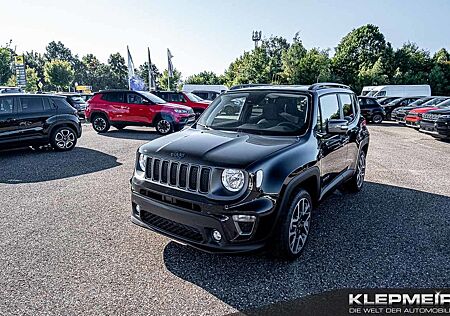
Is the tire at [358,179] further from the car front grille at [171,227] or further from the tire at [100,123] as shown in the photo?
the tire at [100,123]

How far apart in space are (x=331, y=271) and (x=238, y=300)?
1043 mm

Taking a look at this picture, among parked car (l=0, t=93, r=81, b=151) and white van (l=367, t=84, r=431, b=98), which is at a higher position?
white van (l=367, t=84, r=431, b=98)

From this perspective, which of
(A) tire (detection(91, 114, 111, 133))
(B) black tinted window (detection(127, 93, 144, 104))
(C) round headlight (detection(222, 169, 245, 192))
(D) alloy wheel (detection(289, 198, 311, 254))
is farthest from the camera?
(A) tire (detection(91, 114, 111, 133))

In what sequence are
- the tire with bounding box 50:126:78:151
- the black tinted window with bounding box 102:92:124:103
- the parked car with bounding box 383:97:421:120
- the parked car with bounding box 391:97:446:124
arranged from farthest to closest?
1. the parked car with bounding box 383:97:421:120
2. the parked car with bounding box 391:97:446:124
3. the black tinted window with bounding box 102:92:124:103
4. the tire with bounding box 50:126:78:151

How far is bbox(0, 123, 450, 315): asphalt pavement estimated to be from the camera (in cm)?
280

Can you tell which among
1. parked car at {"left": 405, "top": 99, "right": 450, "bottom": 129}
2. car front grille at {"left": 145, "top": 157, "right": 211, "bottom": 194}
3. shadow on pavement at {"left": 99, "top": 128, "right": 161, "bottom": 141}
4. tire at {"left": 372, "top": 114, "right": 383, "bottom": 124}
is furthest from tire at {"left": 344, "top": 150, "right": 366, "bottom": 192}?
tire at {"left": 372, "top": 114, "right": 383, "bottom": 124}

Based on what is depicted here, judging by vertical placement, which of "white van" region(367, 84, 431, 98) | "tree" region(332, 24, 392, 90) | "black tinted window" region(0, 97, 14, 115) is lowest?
"black tinted window" region(0, 97, 14, 115)

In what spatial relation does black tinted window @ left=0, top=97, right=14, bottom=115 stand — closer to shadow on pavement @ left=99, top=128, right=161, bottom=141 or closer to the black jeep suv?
Answer: shadow on pavement @ left=99, top=128, right=161, bottom=141

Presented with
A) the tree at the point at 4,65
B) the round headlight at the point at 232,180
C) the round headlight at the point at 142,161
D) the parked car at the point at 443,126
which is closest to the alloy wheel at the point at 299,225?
the round headlight at the point at 232,180

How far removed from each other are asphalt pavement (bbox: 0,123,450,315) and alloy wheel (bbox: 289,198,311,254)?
0.60ft

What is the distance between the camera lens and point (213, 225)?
2877 mm

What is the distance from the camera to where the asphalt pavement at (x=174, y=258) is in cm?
280

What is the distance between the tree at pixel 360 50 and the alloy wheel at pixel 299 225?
5042 cm

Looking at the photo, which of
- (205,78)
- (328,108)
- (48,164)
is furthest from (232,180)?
(205,78)
